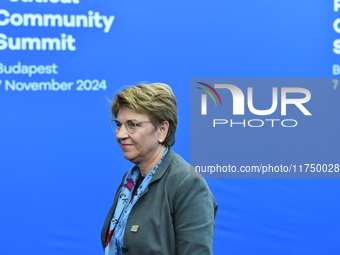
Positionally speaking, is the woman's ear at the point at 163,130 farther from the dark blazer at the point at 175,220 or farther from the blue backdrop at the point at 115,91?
the blue backdrop at the point at 115,91

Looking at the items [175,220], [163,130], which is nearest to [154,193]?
[175,220]

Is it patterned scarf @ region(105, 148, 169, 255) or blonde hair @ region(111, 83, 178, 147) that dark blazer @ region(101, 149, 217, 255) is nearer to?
patterned scarf @ region(105, 148, 169, 255)

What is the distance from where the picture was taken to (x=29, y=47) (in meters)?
3.02

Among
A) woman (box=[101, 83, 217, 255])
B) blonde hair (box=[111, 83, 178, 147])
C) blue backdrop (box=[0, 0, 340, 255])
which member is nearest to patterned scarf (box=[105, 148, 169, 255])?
woman (box=[101, 83, 217, 255])

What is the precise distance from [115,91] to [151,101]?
156cm

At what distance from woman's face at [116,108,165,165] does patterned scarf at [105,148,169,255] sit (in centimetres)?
5

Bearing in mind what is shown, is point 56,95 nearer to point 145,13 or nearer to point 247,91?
point 145,13

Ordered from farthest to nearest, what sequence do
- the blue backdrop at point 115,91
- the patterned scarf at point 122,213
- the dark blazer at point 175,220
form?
the blue backdrop at point 115,91 < the patterned scarf at point 122,213 < the dark blazer at point 175,220

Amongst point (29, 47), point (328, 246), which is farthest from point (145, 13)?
→ point (328, 246)

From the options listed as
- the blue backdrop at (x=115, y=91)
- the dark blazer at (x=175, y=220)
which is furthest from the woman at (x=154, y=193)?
the blue backdrop at (x=115, y=91)

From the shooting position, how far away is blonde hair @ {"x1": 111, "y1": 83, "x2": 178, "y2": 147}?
1.58 metres

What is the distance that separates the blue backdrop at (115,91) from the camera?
304 centimetres

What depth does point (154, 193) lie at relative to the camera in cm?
154

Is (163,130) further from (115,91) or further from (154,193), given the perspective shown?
(115,91)
